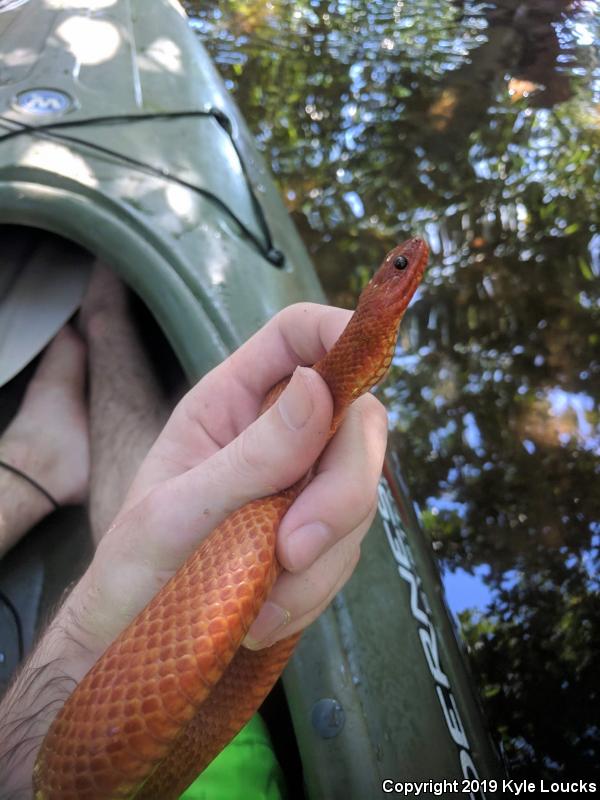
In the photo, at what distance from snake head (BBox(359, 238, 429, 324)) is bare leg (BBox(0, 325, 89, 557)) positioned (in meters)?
1.23

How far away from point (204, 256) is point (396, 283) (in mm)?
1016

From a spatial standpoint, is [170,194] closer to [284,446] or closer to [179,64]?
[179,64]

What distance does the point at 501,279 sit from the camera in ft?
9.95

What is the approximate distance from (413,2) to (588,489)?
3.31 meters

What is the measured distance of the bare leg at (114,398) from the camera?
1.89 m

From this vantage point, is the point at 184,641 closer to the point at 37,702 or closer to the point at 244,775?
the point at 37,702

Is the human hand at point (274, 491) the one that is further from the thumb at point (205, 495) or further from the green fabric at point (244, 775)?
the green fabric at point (244, 775)

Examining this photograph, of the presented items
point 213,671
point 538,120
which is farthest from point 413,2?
point 213,671

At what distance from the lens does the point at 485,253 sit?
10.2 feet

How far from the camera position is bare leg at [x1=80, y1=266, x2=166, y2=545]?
1886 mm

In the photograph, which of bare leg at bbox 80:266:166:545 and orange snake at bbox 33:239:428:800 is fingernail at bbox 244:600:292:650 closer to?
orange snake at bbox 33:239:428:800

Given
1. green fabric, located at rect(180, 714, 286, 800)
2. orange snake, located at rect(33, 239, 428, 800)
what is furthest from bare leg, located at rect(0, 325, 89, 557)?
orange snake, located at rect(33, 239, 428, 800)

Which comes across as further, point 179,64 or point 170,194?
point 179,64

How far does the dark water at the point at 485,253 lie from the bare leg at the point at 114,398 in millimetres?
1040
